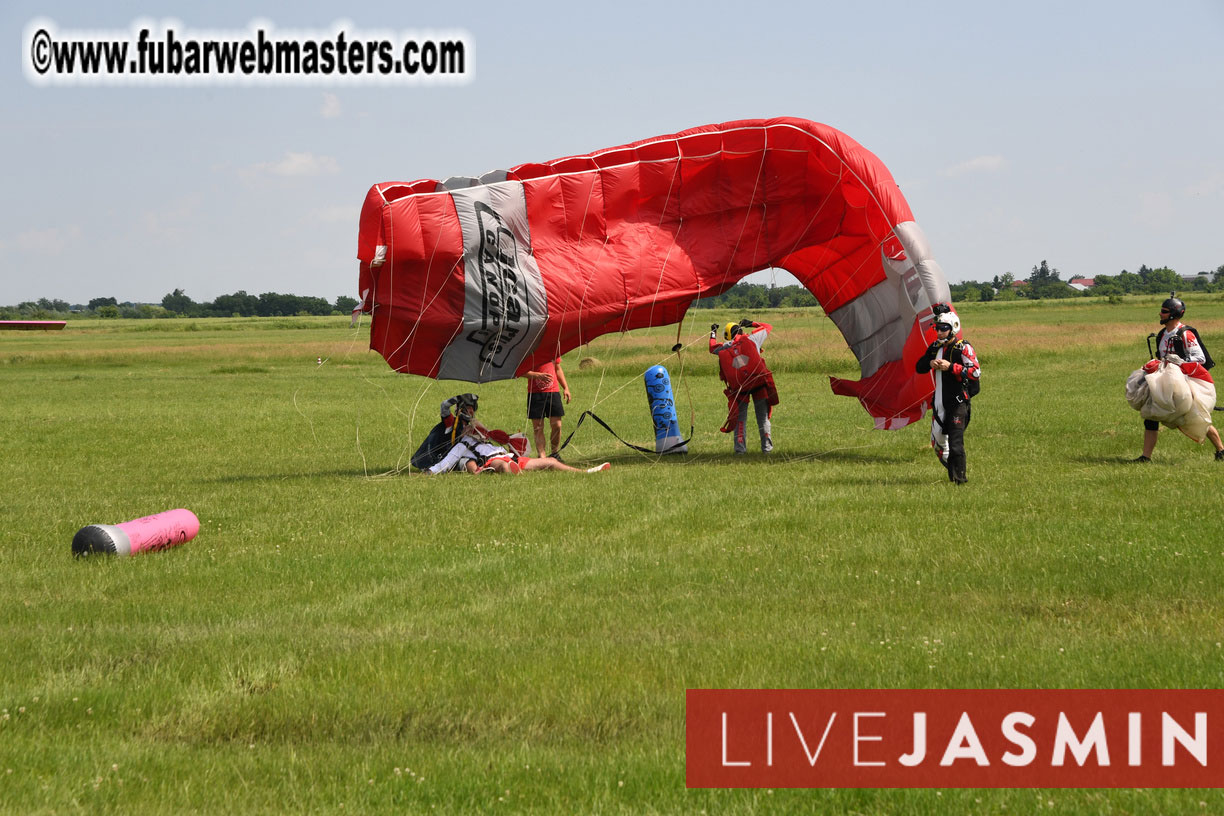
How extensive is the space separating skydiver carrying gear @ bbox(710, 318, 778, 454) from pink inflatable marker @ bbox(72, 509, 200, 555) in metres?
8.38

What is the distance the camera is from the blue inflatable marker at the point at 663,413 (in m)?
18.1

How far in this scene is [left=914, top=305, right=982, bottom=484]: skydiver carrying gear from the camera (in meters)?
13.6

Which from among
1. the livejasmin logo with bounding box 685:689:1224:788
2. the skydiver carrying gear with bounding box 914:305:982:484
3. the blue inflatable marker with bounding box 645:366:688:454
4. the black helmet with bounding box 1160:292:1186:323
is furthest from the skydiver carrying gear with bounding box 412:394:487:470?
the livejasmin logo with bounding box 685:689:1224:788

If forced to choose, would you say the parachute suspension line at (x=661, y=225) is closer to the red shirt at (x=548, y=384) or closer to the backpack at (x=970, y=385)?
the red shirt at (x=548, y=384)

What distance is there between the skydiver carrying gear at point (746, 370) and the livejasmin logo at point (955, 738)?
1105 cm

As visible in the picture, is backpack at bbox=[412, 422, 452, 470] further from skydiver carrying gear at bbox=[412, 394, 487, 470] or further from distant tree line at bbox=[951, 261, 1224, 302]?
distant tree line at bbox=[951, 261, 1224, 302]

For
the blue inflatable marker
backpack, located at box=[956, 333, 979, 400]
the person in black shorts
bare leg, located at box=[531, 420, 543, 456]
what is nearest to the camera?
backpack, located at box=[956, 333, 979, 400]

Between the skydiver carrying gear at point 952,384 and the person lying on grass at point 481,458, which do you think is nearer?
the skydiver carrying gear at point 952,384

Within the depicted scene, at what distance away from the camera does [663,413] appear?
1825cm

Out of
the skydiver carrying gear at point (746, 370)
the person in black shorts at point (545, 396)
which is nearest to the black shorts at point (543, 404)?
the person in black shorts at point (545, 396)

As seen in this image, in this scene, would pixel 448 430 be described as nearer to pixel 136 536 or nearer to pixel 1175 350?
pixel 136 536

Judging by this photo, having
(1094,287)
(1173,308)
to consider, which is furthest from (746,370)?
(1094,287)

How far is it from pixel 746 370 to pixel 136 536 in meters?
9.28

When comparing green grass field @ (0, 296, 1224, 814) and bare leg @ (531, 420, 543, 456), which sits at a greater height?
bare leg @ (531, 420, 543, 456)
